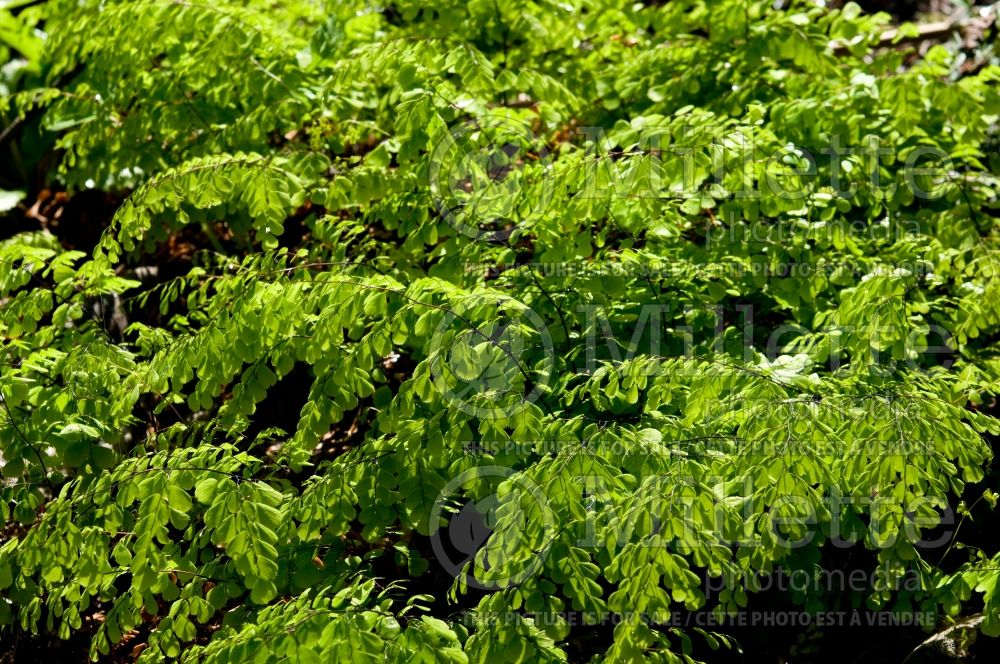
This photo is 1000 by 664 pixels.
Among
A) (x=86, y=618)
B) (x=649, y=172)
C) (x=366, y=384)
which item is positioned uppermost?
(x=649, y=172)

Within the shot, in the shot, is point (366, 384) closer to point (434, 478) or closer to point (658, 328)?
point (434, 478)

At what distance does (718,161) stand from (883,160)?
3.96 feet

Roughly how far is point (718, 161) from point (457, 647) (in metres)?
1.37

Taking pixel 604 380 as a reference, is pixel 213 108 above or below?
above

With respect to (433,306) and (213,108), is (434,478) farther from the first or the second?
(213,108)

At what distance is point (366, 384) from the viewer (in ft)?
7.98

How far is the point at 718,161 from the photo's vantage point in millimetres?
2533

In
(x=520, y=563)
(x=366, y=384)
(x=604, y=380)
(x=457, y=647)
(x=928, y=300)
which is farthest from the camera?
(x=928, y=300)

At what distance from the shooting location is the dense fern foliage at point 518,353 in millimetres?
2219

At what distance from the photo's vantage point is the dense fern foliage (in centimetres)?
222

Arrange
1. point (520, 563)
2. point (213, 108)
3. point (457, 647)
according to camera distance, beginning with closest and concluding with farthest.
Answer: point (457, 647)
point (520, 563)
point (213, 108)

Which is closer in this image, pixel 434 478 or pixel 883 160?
pixel 434 478

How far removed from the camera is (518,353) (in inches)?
99.3

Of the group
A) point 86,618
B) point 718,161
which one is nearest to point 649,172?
point 718,161
